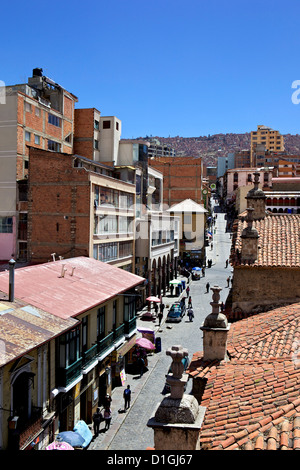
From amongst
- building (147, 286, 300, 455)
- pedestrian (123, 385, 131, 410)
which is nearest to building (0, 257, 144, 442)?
pedestrian (123, 385, 131, 410)

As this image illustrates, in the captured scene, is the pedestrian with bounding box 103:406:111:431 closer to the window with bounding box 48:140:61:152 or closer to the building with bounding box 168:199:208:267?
the window with bounding box 48:140:61:152

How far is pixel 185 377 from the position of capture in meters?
7.72

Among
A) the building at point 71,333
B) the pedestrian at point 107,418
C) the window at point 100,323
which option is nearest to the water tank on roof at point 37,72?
the building at point 71,333

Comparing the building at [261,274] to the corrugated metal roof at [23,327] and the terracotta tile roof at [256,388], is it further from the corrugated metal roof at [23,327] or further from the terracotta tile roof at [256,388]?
the corrugated metal roof at [23,327]

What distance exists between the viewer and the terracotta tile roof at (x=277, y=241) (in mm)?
19620

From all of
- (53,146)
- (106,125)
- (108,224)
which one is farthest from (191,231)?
(108,224)

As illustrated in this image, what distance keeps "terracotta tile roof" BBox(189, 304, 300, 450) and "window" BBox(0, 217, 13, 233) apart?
22520mm

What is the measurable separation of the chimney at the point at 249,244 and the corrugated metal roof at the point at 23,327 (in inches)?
327

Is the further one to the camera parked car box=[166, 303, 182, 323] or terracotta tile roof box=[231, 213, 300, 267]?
parked car box=[166, 303, 182, 323]

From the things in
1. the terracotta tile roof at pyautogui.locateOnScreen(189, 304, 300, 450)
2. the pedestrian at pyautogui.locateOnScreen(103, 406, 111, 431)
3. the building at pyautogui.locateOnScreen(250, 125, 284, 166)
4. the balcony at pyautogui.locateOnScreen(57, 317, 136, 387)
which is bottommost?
the pedestrian at pyautogui.locateOnScreen(103, 406, 111, 431)

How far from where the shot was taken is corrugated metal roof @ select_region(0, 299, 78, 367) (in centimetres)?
1224

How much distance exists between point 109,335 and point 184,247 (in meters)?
45.6
